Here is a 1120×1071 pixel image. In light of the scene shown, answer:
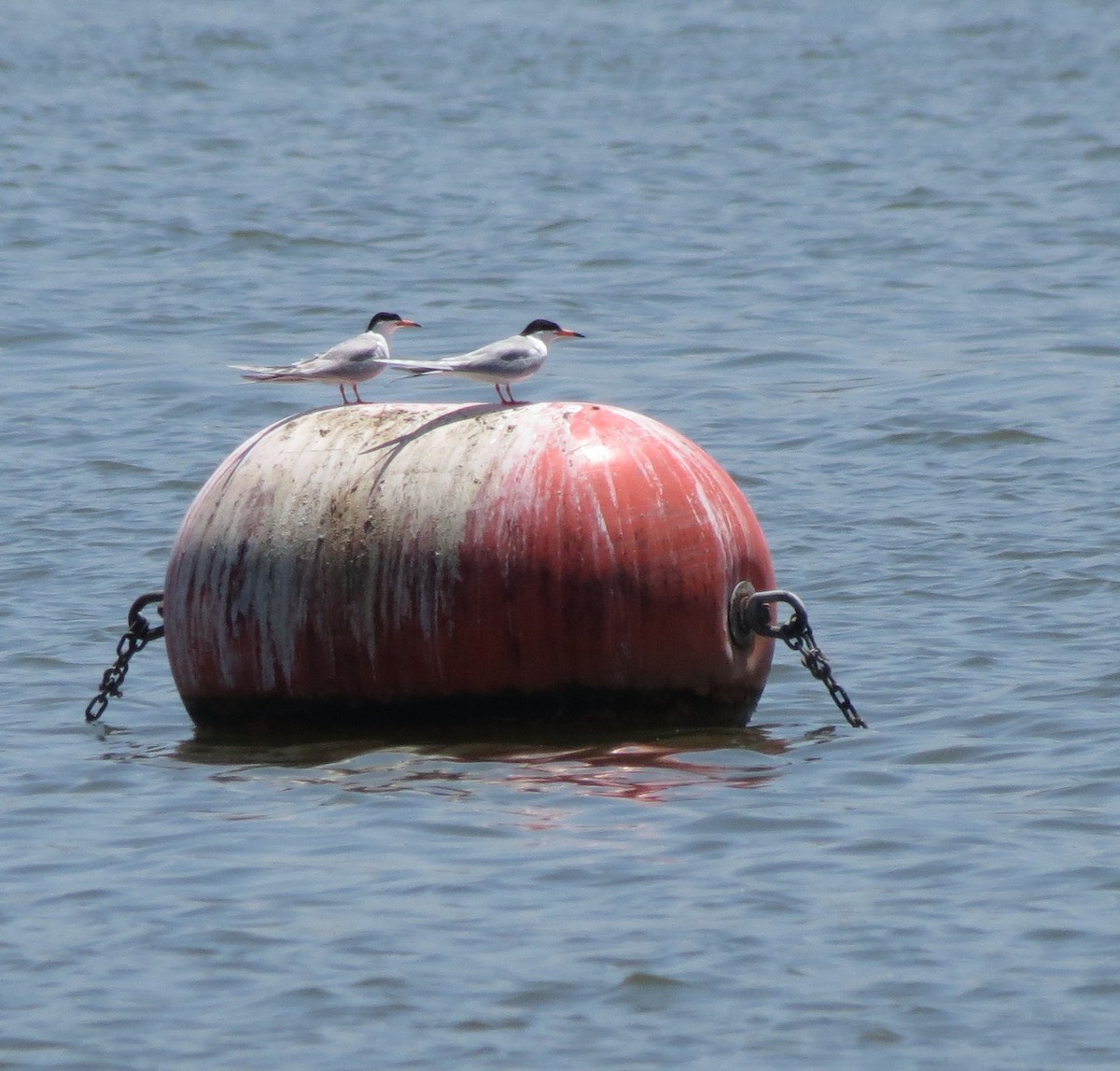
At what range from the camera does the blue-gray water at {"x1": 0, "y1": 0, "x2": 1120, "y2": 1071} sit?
6688mm

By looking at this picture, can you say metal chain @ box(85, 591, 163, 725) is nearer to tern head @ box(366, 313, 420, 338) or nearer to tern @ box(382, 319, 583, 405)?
tern @ box(382, 319, 583, 405)

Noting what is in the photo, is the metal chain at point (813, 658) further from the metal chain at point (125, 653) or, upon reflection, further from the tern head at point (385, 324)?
the metal chain at point (125, 653)

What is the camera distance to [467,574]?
28.5 feet

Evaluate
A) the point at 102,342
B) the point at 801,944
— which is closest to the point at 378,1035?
the point at 801,944

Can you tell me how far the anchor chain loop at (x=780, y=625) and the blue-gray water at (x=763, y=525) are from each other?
1.20 feet

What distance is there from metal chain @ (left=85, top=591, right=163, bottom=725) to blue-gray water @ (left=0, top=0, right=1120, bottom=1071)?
0.16 metres

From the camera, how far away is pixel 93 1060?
20.6 ft

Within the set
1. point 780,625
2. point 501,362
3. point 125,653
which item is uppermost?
point 501,362

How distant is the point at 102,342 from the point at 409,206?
29.3 feet

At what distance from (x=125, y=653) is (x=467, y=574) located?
2012mm

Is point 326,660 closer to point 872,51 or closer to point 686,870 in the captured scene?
point 686,870

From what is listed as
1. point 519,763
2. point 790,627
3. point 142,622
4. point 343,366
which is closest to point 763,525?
point 790,627

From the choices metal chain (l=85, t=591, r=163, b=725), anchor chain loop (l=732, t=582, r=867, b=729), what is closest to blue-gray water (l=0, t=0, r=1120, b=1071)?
metal chain (l=85, t=591, r=163, b=725)

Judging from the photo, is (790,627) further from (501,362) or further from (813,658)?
(501,362)
